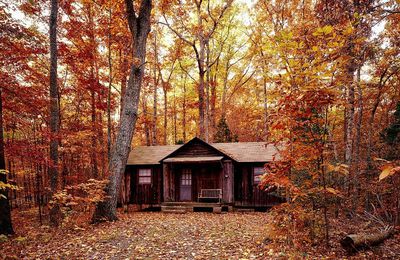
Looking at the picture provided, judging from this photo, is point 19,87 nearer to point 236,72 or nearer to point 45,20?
point 45,20

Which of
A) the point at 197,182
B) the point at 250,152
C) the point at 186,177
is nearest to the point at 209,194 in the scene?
the point at 197,182

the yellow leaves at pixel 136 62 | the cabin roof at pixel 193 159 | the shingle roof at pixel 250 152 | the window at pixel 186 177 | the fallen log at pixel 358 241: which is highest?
the yellow leaves at pixel 136 62

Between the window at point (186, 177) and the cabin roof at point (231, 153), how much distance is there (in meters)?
1.57

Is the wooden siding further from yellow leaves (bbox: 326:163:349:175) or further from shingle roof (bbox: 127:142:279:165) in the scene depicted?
yellow leaves (bbox: 326:163:349:175)

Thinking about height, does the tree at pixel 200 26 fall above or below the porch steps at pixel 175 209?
above

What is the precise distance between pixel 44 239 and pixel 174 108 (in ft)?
76.1

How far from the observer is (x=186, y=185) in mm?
16359

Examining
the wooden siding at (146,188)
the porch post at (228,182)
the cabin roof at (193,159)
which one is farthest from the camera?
the wooden siding at (146,188)

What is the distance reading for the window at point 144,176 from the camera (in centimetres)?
1625

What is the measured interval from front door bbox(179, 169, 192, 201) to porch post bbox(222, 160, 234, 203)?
101 inches

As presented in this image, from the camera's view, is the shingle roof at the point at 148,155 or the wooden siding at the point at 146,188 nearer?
the wooden siding at the point at 146,188

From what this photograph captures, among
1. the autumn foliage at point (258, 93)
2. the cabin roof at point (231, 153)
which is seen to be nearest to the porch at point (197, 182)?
the cabin roof at point (231, 153)

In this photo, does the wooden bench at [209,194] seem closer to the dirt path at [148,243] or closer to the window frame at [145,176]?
the window frame at [145,176]

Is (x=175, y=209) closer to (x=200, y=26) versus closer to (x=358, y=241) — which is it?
(x=358, y=241)
